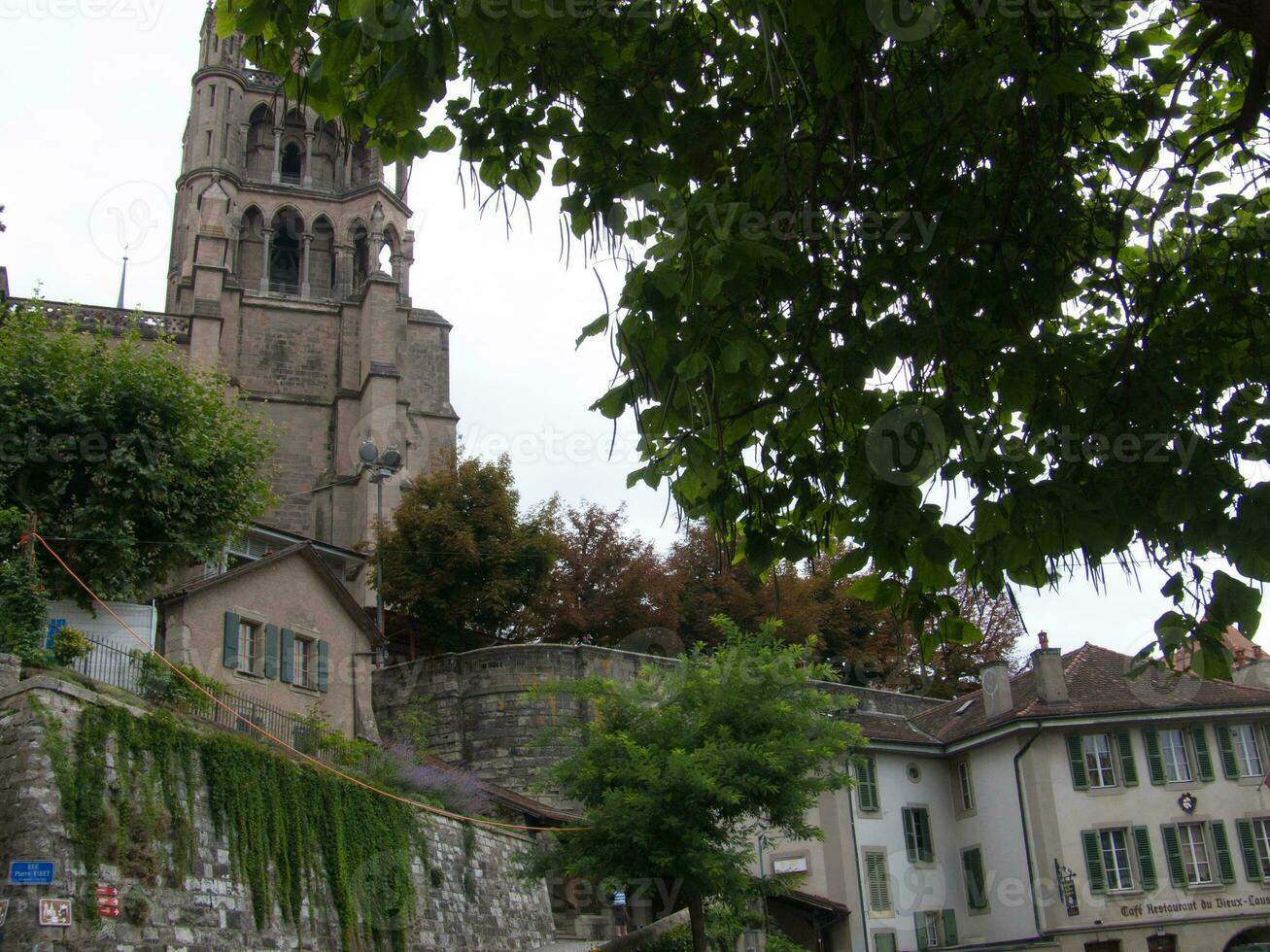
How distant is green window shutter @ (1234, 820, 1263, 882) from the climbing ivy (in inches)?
813

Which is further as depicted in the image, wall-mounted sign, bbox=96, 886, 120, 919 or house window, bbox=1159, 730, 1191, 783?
house window, bbox=1159, 730, 1191, 783

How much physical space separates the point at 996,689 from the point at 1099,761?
10.1ft

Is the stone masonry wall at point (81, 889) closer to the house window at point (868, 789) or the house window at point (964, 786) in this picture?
the house window at point (868, 789)

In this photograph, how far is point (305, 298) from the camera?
4878 cm

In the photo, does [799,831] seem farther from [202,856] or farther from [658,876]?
[202,856]

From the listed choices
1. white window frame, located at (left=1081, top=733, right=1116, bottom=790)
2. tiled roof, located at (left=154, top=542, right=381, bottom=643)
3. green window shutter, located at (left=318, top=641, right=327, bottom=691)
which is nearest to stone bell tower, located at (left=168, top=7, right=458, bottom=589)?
tiled roof, located at (left=154, top=542, right=381, bottom=643)

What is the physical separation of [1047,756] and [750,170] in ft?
90.5

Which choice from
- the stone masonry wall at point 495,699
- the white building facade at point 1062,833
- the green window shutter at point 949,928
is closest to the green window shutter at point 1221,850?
the white building facade at point 1062,833

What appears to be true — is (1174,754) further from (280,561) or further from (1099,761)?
(280,561)

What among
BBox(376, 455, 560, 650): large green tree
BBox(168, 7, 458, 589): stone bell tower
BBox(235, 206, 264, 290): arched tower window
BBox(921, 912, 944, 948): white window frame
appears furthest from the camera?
BBox(235, 206, 264, 290): arched tower window

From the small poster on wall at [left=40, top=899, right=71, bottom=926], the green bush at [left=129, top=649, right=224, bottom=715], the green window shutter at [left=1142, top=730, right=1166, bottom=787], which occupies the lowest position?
the small poster on wall at [left=40, top=899, right=71, bottom=926]

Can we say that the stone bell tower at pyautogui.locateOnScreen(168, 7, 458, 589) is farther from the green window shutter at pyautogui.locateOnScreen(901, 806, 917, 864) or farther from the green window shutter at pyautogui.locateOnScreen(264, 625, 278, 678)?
the green window shutter at pyautogui.locateOnScreen(901, 806, 917, 864)

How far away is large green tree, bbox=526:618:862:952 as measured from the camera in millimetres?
21297

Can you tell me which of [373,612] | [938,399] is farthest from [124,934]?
[373,612]
